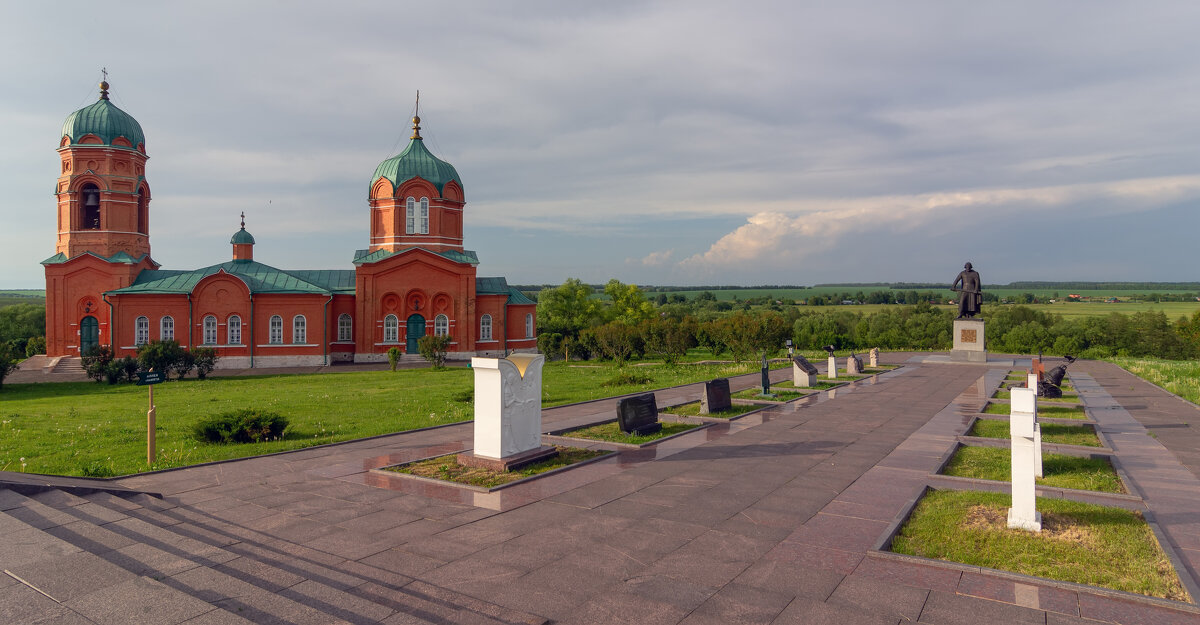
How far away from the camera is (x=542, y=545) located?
258 inches

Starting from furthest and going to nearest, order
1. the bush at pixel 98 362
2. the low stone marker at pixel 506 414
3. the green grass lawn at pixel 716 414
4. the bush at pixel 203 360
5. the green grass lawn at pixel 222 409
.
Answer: the bush at pixel 203 360 < the bush at pixel 98 362 < the green grass lawn at pixel 716 414 < the green grass lawn at pixel 222 409 < the low stone marker at pixel 506 414

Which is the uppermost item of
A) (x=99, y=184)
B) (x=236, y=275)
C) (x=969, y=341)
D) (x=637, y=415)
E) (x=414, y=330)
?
(x=99, y=184)

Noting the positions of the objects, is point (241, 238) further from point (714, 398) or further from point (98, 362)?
point (714, 398)

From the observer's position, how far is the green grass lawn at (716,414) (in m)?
15.1

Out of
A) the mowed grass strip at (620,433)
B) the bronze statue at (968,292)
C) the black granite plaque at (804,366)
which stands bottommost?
the mowed grass strip at (620,433)

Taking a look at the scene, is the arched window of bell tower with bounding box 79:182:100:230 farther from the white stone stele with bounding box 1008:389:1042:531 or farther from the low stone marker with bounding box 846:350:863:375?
the white stone stele with bounding box 1008:389:1042:531

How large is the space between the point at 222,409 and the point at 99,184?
998 inches

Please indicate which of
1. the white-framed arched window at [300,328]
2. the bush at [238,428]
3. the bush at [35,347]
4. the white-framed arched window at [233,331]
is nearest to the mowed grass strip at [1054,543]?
the bush at [238,428]

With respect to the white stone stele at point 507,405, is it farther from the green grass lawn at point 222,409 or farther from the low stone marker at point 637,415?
the green grass lawn at point 222,409

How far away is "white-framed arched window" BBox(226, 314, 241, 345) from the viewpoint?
3488 cm

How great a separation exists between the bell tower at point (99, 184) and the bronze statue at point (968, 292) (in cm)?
4294

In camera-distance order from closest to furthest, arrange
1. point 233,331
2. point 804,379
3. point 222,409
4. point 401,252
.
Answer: point 222,409, point 804,379, point 233,331, point 401,252

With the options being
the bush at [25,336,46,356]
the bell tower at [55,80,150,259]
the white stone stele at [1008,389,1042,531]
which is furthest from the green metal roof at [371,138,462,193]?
the white stone stele at [1008,389,1042,531]

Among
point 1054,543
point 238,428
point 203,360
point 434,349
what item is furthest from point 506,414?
point 203,360
